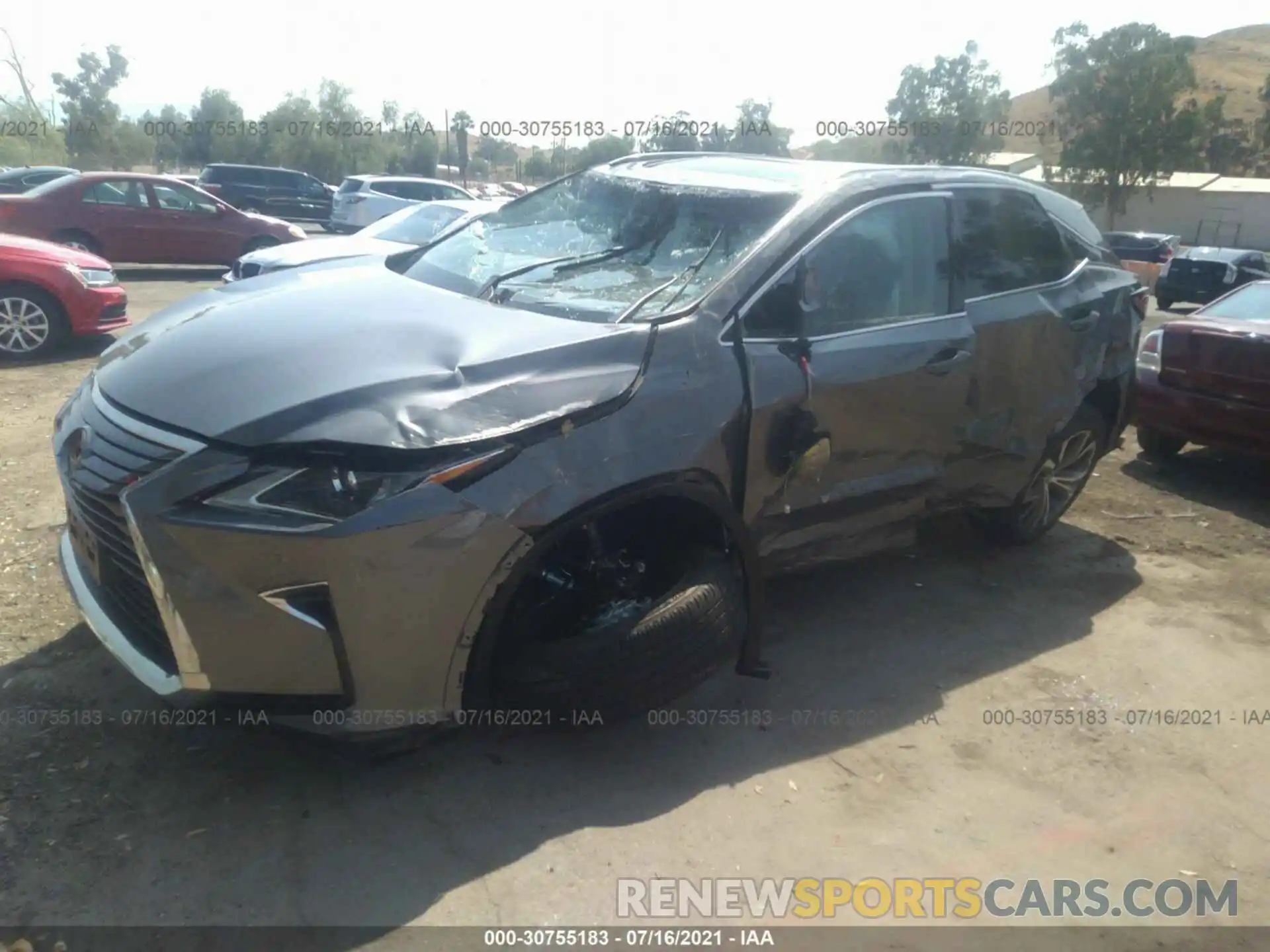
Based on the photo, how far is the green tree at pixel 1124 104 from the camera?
138ft

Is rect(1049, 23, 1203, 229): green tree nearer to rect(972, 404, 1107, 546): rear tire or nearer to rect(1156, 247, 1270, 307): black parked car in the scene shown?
rect(1156, 247, 1270, 307): black parked car

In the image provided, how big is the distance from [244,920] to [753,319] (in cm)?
240

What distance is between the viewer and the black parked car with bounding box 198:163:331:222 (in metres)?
24.6

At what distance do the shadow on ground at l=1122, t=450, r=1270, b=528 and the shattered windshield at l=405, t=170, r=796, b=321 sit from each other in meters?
4.32

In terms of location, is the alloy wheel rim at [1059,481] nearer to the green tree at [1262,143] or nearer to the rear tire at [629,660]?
the rear tire at [629,660]

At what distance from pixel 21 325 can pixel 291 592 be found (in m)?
7.34

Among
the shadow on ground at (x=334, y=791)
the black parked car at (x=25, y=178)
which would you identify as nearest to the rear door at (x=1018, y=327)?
the shadow on ground at (x=334, y=791)

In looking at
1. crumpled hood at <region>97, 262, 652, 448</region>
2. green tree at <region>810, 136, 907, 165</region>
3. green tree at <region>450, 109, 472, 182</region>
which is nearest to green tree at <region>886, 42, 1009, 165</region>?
green tree at <region>810, 136, 907, 165</region>

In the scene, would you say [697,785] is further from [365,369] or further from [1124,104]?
[1124,104]

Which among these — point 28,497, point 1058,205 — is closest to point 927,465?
point 1058,205

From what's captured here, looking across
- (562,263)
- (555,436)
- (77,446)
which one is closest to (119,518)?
(77,446)

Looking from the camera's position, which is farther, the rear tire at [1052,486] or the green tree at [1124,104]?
the green tree at [1124,104]

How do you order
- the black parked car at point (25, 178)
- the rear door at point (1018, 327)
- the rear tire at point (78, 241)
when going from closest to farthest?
1. the rear door at point (1018, 327)
2. the rear tire at point (78, 241)
3. the black parked car at point (25, 178)

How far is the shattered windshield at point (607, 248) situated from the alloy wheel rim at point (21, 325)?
18.9 ft
